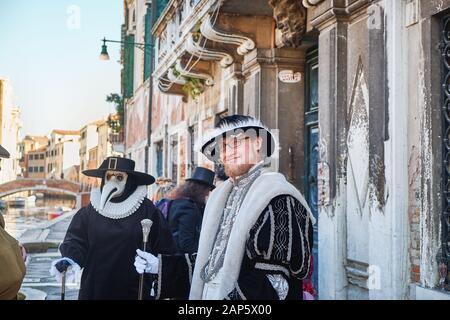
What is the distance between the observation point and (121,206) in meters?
Result: 5.12

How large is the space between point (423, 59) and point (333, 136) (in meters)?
1.53

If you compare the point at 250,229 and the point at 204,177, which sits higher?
the point at 204,177

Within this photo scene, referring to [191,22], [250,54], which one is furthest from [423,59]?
[191,22]

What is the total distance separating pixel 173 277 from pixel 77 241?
5.27 ft

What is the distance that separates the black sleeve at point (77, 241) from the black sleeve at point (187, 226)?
0.89 metres

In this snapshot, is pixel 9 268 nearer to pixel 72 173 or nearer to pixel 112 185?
pixel 112 185

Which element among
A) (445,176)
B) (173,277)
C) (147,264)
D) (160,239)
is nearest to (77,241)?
(160,239)

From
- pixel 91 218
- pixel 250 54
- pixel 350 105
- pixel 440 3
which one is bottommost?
pixel 91 218

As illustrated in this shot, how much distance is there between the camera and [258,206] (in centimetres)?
308

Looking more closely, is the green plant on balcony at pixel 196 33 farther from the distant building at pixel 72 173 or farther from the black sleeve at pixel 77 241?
the distant building at pixel 72 173

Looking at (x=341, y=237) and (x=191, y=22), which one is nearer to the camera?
(x=341, y=237)

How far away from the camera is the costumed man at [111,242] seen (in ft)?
16.3

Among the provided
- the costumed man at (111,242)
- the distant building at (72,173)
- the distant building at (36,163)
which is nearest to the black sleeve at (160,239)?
the costumed man at (111,242)
